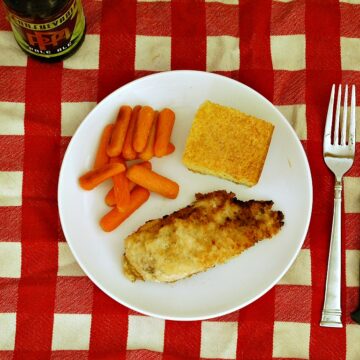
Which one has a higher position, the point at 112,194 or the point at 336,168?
the point at 336,168

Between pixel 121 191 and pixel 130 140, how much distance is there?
180mm

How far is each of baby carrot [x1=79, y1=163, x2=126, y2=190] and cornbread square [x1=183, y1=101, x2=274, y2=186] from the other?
23cm

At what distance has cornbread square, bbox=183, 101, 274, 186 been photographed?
76.8 inches

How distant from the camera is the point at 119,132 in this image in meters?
1.97

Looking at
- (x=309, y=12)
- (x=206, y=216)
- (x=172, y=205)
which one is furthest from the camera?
(x=309, y=12)

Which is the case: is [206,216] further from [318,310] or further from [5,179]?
[5,179]

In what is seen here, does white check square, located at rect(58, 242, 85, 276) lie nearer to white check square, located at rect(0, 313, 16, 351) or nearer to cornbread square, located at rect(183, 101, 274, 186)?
white check square, located at rect(0, 313, 16, 351)

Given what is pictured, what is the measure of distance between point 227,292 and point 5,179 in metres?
0.85

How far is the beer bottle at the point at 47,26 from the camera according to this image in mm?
1731

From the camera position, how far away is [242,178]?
1.95m

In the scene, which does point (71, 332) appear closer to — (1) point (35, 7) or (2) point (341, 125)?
(1) point (35, 7)

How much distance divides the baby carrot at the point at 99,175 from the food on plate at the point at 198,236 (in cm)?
20

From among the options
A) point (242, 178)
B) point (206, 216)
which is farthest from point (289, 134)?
point (206, 216)

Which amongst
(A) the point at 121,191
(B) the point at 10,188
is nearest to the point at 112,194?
(A) the point at 121,191
